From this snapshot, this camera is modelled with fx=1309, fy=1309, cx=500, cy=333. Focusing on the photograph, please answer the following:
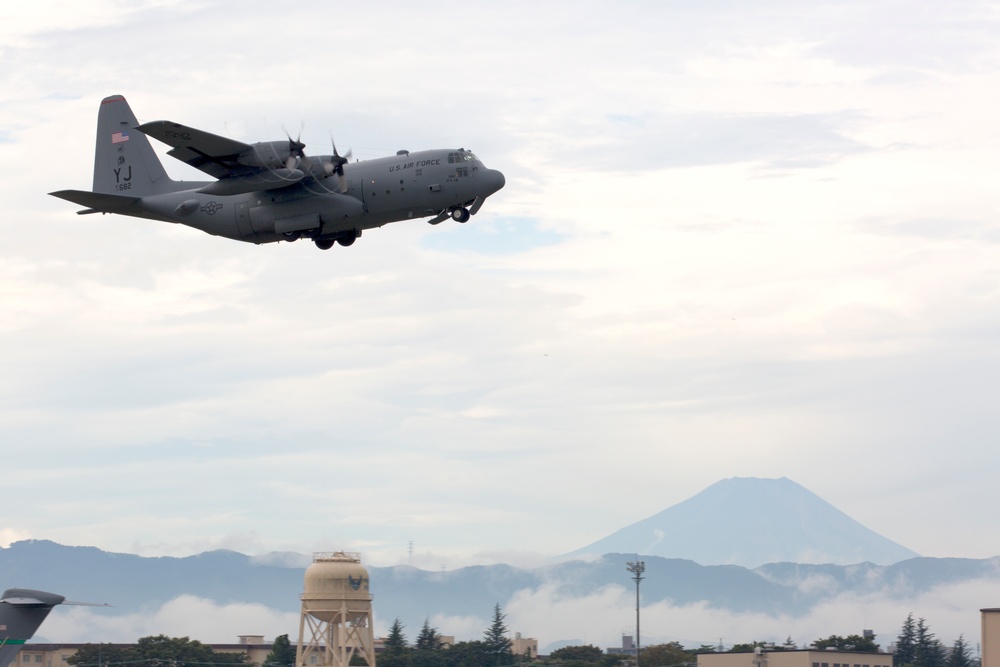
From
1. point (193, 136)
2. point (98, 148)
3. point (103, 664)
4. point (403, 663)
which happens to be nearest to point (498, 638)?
point (403, 663)

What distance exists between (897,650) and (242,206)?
3641 inches

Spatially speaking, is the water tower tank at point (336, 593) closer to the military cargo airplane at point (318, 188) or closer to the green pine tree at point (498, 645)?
the military cargo airplane at point (318, 188)

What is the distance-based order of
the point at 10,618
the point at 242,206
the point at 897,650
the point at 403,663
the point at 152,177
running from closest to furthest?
the point at 10,618, the point at 242,206, the point at 152,177, the point at 403,663, the point at 897,650

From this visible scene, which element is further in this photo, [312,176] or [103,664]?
[103,664]

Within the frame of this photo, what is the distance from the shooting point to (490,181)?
53.4 m

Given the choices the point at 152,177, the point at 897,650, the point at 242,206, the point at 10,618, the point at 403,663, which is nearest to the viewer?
the point at 10,618

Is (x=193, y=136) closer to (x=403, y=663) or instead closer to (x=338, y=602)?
(x=338, y=602)

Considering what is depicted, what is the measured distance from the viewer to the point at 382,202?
53.5 meters

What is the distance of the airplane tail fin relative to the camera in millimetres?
46812

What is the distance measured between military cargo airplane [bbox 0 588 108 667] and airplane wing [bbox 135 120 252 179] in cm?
1776

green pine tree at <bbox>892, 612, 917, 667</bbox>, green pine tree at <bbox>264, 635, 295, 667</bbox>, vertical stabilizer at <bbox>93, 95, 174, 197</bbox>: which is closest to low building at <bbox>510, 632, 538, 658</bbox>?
green pine tree at <bbox>264, 635, 295, 667</bbox>

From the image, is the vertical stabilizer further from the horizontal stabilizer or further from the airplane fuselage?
the airplane fuselage

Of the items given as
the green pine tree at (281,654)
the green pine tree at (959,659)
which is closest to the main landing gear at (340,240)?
the green pine tree at (281,654)

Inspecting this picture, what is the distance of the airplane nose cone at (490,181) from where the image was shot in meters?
53.3
